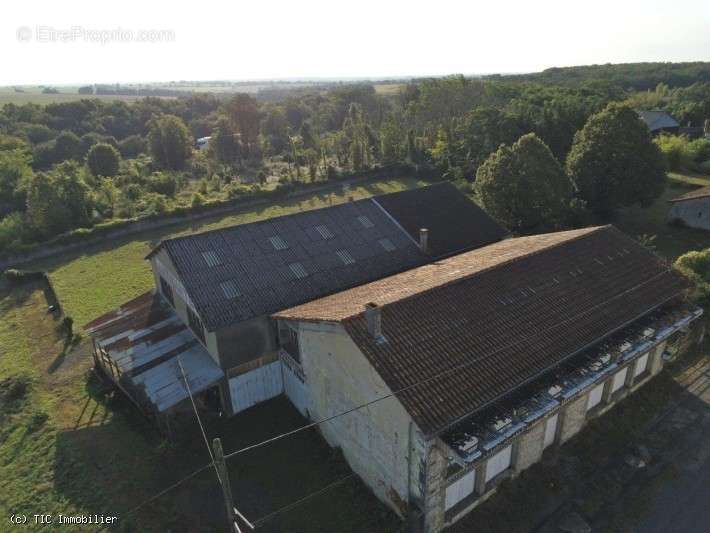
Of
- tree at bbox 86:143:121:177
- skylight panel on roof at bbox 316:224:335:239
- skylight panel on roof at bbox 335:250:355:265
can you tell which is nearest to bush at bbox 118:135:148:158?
tree at bbox 86:143:121:177

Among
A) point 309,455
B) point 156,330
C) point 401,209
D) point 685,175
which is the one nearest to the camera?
point 309,455

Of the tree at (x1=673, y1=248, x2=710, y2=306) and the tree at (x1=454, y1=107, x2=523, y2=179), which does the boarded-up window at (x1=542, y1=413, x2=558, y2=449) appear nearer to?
the tree at (x1=673, y1=248, x2=710, y2=306)

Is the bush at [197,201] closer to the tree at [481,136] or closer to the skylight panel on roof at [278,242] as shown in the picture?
the skylight panel on roof at [278,242]

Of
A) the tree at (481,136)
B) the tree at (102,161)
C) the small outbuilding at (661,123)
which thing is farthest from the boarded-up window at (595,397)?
the small outbuilding at (661,123)

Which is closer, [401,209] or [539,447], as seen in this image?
[539,447]

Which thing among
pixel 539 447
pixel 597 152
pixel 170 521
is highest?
pixel 597 152

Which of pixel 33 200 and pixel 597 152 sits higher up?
pixel 597 152

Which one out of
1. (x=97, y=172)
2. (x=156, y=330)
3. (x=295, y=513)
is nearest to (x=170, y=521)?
(x=295, y=513)

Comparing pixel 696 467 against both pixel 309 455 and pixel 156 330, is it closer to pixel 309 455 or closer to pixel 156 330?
pixel 309 455
